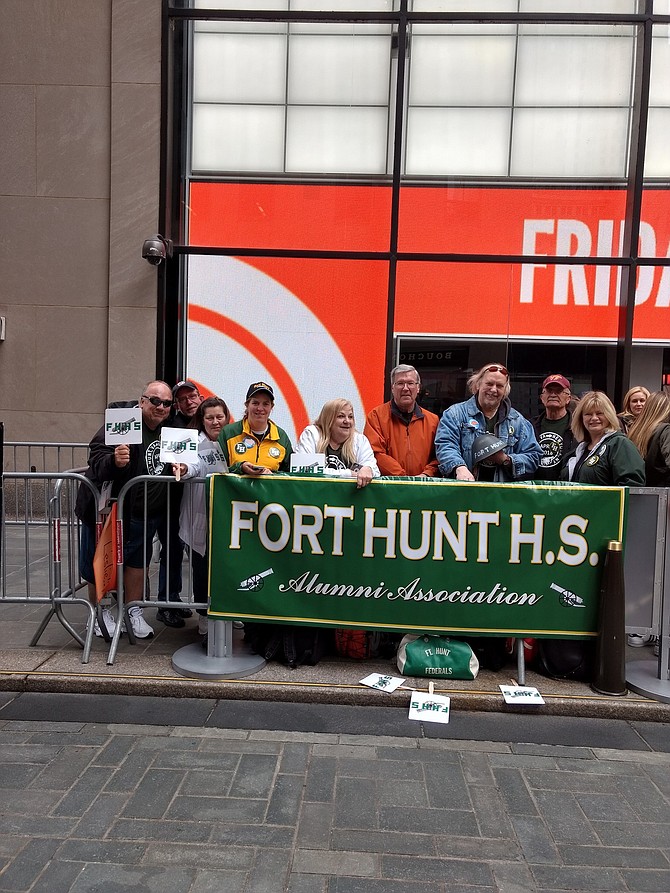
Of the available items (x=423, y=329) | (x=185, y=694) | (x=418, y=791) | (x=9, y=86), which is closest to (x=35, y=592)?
(x=185, y=694)

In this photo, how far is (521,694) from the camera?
169 inches

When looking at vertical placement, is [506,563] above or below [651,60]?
below

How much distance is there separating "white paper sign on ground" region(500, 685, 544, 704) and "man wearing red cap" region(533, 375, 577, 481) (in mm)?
1736

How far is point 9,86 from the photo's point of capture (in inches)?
356

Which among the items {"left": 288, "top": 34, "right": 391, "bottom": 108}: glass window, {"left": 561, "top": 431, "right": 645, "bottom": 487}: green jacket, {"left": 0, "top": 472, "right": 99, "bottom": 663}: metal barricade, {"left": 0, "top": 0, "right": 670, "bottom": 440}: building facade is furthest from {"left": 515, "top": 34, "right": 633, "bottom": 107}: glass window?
{"left": 0, "top": 472, "right": 99, "bottom": 663}: metal barricade

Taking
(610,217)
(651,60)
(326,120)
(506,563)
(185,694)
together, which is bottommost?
(185,694)

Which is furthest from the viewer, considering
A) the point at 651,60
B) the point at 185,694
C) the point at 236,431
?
the point at 651,60

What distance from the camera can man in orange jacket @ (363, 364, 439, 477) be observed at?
521cm

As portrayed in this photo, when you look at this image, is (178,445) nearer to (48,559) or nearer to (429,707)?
(429,707)

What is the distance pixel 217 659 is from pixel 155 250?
5870 millimetres

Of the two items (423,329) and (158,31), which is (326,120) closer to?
(158,31)

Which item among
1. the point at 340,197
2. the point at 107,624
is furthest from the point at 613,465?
the point at 340,197

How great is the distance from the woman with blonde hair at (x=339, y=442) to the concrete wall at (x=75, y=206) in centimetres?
491

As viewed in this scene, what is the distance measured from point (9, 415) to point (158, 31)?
558cm
